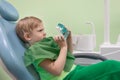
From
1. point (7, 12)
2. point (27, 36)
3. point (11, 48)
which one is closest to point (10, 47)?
point (11, 48)

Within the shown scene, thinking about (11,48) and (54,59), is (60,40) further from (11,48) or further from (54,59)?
(11,48)

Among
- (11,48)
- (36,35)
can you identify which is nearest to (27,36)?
(36,35)

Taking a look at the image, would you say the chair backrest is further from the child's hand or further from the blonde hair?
the child's hand

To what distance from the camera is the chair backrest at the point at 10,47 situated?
1.09m

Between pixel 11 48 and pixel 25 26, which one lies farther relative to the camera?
pixel 25 26

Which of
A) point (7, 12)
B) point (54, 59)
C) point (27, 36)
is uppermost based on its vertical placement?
point (7, 12)

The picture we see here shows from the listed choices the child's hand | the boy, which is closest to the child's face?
the boy

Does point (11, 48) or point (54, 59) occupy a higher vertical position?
point (11, 48)

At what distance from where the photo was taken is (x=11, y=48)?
113 centimetres

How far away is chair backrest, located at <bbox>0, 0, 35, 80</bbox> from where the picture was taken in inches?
42.8

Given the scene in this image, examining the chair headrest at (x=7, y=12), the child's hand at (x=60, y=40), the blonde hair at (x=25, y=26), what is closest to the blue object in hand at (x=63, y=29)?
the child's hand at (x=60, y=40)

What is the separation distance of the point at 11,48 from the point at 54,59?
23 centimetres

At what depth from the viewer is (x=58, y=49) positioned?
4.12 feet

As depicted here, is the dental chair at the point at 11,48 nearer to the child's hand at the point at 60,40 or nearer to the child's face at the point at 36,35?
the child's face at the point at 36,35
